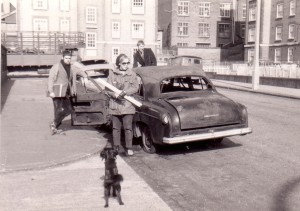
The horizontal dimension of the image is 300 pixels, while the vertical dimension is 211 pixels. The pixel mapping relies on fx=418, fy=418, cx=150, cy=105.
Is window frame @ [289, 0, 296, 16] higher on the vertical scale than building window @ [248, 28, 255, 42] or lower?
higher

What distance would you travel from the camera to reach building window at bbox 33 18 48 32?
176ft

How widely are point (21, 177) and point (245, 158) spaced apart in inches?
157

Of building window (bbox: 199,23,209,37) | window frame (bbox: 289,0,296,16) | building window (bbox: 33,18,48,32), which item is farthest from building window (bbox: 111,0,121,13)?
window frame (bbox: 289,0,296,16)

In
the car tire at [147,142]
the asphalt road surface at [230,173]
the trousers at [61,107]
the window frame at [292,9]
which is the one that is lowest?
the asphalt road surface at [230,173]

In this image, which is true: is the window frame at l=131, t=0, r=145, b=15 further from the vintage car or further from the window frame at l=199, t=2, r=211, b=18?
the vintage car

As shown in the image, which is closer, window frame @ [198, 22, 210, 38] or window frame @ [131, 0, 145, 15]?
window frame @ [131, 0, 145, 15]

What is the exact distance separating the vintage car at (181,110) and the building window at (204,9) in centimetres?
6367

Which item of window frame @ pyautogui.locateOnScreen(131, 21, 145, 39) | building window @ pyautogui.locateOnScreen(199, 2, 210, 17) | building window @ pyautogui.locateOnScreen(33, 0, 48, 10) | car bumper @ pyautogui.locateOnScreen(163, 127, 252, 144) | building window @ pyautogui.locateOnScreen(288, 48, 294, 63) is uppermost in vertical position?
building window @ pyautogui.locateOnScreen(199, 2, 210, 17)

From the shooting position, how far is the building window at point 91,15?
5644 cm

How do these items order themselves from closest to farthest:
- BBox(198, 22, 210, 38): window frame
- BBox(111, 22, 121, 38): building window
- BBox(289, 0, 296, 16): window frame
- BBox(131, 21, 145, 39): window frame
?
BBox(289, 0, 296, 16): window frame
BBox(111, 22, 121, 38): building window
BBox(131, 21, 145, 39): window frame
BBox(198, 22, 210, 38): window frame

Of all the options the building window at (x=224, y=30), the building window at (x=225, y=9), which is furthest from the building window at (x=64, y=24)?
the building window at (x=225, y=9)

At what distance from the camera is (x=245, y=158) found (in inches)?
307

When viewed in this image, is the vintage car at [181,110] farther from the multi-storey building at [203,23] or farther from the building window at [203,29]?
the building window at [203,29]

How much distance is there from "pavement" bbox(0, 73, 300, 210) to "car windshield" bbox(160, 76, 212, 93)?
1910 millimetres
